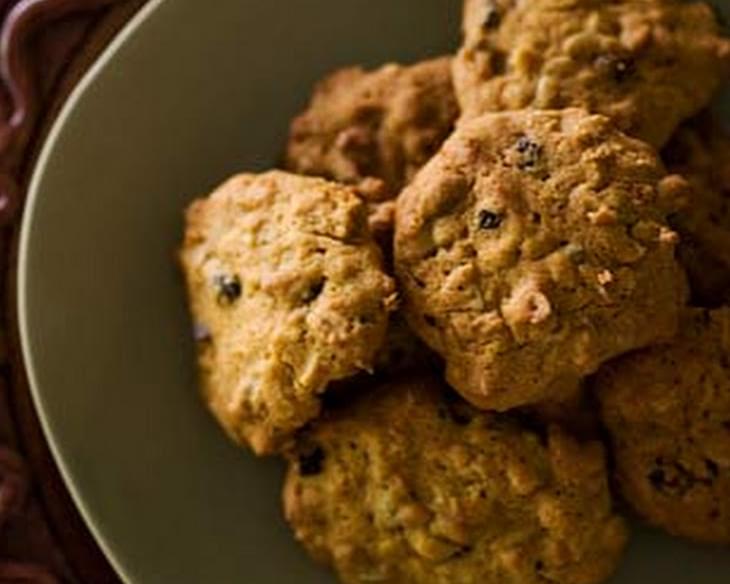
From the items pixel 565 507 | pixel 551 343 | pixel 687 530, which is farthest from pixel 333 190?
pixel 687 530

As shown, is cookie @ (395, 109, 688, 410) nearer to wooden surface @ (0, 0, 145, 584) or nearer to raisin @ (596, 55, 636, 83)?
raisin @ (596, 55, 636, 83)

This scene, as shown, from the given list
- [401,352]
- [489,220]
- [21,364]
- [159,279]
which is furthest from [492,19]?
[21,364]

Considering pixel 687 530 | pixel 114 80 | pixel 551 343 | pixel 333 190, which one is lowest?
pixel 687 530

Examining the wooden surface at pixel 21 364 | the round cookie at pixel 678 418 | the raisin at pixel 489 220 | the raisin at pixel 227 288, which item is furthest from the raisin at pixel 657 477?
the wooden surface at pixel 21 364

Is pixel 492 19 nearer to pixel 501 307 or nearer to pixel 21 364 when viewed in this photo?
pixel 501 307

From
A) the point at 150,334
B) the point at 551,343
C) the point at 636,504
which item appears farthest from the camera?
the point at 150,334

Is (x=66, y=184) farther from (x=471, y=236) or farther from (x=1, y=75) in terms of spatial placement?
(x=471, y=236)
